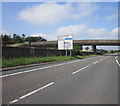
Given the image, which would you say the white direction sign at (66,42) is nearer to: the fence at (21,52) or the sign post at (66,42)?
the sign post at (66,42)

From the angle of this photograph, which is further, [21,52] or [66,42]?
[66,42]

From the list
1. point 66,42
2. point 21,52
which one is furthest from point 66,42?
point 21,52

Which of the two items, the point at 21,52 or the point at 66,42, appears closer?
the point at 21,52

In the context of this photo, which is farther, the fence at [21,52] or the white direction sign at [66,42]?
the white direction sign at [66,42]

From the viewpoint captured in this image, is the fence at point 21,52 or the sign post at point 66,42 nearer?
the fence at point 21,52

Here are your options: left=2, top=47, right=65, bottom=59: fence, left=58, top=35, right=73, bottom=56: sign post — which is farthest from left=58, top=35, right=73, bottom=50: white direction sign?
left=2, top=47, right=65, bottom=59: fence

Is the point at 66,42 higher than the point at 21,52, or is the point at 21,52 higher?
the point at 66,42

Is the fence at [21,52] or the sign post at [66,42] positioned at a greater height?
the sign post at [66,42]

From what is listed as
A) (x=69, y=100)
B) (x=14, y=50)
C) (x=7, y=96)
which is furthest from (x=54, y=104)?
(x=14, y=50)

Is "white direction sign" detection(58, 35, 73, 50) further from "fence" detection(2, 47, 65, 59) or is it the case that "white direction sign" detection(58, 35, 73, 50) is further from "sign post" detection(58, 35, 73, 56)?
"fence" detection(2, 47, 65, 59)

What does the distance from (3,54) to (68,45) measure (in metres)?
24.6

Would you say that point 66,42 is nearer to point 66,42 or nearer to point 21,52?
point 66,42

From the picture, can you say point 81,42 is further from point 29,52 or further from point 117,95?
point 117,95

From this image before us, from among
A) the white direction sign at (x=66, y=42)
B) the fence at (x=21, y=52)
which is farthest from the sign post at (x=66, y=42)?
the fence at (x=21, y=52)
